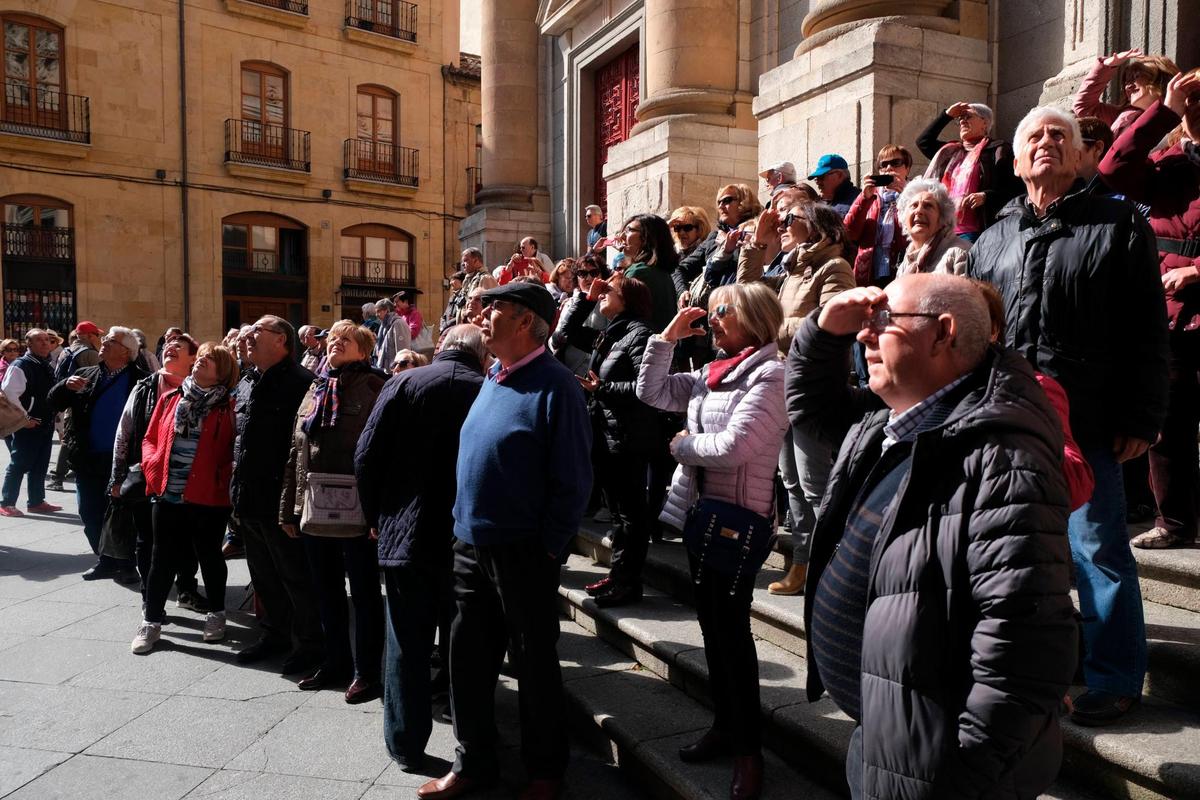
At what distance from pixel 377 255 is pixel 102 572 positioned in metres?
22.7

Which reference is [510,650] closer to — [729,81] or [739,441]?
[739,441]

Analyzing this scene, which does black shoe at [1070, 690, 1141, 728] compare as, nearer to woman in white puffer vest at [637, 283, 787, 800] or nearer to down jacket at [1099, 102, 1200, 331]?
woman in white puffer vest at [637, 283, 787, 800]

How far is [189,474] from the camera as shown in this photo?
5.38m

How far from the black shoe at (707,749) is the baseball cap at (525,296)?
1766 millimetres

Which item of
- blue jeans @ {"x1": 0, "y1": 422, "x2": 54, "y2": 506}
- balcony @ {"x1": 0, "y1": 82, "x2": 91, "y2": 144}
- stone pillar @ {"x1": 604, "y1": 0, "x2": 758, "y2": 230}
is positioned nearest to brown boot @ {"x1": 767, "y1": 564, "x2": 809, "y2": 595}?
stone pillar @ {"x1": 604, "y1": 0, "x2": 758, "y2": 230}

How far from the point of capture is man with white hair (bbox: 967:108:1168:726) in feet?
9.33

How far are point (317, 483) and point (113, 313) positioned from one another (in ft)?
73.9

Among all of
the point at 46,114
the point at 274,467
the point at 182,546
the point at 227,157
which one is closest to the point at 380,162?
the point at 227,157

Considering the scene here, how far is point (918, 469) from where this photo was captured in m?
1.81

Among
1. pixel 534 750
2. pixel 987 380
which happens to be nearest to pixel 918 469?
pixel 987 380

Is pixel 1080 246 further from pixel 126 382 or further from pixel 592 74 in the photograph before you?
pixel 592 74

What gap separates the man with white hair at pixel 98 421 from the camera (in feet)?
23.2

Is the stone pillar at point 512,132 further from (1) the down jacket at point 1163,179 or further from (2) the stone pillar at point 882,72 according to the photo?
(1) the down jacket at point 1163,179

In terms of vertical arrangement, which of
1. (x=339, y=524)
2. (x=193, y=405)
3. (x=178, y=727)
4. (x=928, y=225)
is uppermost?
(x=928, y=225)
